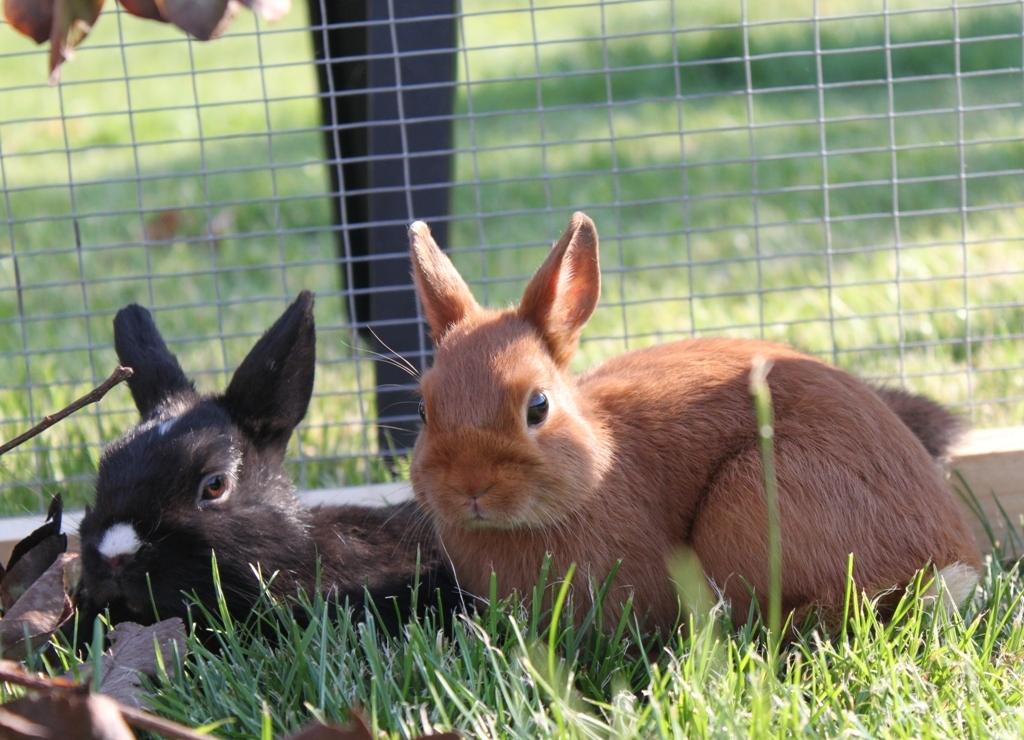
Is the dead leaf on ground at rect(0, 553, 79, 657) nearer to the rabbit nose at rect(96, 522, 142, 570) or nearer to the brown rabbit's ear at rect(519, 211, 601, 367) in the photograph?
→ the rabbit nose at rect(96, 522, 142, 570)

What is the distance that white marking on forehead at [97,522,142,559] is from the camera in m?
2.46

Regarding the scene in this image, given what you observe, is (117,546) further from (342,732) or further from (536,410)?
A: (342,732)

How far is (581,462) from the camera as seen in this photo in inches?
97.5

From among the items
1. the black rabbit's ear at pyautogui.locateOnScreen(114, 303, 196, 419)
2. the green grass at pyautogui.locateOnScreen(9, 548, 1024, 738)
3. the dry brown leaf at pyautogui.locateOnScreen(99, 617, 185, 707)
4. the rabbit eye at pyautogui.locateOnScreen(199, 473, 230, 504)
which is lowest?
the green grass at pyautogui.locateOnScreen(9, 548, 1024, 738)

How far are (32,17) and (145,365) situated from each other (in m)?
1.45

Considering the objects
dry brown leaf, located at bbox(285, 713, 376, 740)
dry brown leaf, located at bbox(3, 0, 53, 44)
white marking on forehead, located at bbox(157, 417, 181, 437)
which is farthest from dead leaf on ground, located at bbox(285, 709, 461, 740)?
white marking on forehead, located at bbox(157, 417, 181, 437)

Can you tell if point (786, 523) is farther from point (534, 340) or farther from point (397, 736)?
point (397, 736)

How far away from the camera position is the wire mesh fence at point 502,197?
129 inches

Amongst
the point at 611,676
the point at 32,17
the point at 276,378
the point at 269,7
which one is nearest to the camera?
the point at 269,7

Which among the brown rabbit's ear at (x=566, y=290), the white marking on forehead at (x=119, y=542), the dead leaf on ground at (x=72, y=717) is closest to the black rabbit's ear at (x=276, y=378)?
the white marking on forehead at (x=119, y=542)

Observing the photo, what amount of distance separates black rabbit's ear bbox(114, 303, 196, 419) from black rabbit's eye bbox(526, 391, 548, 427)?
2.77 ft

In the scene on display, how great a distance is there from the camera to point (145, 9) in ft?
4.66

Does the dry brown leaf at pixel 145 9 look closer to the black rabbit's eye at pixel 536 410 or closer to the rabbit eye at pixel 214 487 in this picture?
→ the black rabbit's eye at pixel 536 410

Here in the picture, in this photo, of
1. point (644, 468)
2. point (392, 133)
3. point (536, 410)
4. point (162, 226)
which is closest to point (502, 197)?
point (162, 226)
